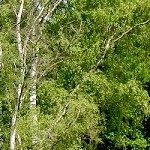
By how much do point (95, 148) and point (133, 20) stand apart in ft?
17.3

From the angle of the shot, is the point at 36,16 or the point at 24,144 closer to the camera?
the point at 36,16

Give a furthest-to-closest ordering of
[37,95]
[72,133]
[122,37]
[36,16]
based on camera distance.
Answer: [122,37] → [37,95] → [72,133] → [36,16]

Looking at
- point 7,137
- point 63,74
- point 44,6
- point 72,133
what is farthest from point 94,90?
point 44,6

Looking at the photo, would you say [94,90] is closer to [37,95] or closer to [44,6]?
[37,95]

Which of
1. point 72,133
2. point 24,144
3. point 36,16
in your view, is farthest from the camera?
point 72,133

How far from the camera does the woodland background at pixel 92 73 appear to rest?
20.9 metres

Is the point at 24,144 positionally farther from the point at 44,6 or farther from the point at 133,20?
the point at 133,20

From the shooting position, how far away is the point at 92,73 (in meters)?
23.5

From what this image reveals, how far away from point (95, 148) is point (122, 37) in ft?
15.0

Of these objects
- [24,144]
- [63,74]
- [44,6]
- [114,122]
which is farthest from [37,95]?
[44,6]

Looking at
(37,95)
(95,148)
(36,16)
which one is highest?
(36,16)

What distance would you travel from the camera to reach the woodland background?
68.7ft

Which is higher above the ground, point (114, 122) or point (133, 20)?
point (133, 20)

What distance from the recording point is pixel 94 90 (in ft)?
77.3
